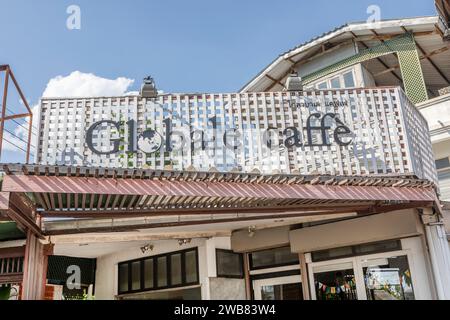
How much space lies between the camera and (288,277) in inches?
396

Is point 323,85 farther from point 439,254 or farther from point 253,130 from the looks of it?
point 439,254

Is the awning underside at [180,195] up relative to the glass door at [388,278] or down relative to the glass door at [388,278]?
up

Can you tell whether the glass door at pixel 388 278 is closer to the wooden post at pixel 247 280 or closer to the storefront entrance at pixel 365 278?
the storefront entrance at pixel 365 278

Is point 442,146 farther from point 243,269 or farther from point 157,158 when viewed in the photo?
point 157,158

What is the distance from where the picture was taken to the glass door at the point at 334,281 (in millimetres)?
9164

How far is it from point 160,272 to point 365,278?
456 centimetres

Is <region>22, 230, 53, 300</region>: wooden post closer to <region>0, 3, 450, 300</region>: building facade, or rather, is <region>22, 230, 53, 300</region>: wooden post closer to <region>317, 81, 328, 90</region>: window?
<region>0, 3, 450, 300</region>: building facade

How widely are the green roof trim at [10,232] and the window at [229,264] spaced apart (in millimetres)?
3919

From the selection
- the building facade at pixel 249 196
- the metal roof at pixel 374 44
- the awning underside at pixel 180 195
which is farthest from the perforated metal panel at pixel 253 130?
the metal roof at pixel 374 44

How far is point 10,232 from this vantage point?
8.70m

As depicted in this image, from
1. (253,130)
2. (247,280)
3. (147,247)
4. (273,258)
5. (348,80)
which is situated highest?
(348,80)

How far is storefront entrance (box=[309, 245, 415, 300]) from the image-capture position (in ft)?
28.2

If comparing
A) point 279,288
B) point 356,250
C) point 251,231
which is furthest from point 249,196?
point 279,288
